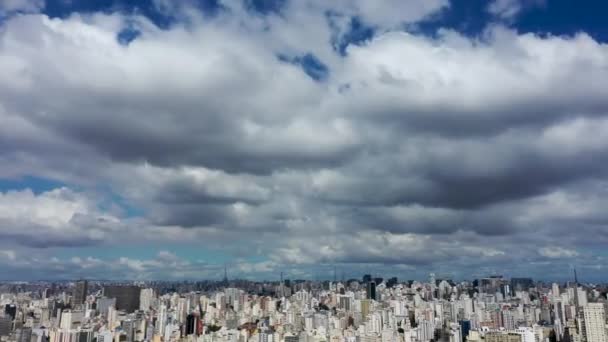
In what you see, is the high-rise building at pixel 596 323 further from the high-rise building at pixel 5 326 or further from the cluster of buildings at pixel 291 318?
the high-rise building at pixel 5 326

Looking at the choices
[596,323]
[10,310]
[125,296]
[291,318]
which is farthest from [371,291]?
[10,310]

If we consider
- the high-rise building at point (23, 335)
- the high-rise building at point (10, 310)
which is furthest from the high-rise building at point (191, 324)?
the high-rise building at point (10, 310)

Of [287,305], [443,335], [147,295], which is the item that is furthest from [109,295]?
[443,335]

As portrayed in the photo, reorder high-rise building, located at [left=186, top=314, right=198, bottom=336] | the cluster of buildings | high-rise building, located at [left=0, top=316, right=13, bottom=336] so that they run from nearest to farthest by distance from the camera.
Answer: the cluster of buildings → high-rise building, located at [left=0, top=316, right=13, bottom=336] → high-rise building, located at [left=186, top=314, right=198, bottom=336]

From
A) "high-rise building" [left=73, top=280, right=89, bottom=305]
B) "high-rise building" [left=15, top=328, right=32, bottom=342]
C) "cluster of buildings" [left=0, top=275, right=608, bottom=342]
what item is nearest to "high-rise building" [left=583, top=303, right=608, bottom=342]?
"cluster of buildings" [left=0, top=275, right=608, bottom=342]

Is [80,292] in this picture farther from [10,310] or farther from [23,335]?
[23,335]

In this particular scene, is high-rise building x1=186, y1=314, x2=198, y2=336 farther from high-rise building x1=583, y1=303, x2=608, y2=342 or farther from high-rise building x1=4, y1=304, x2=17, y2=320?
high-rise building x1=583, y1=303, x2=608, y2=342
